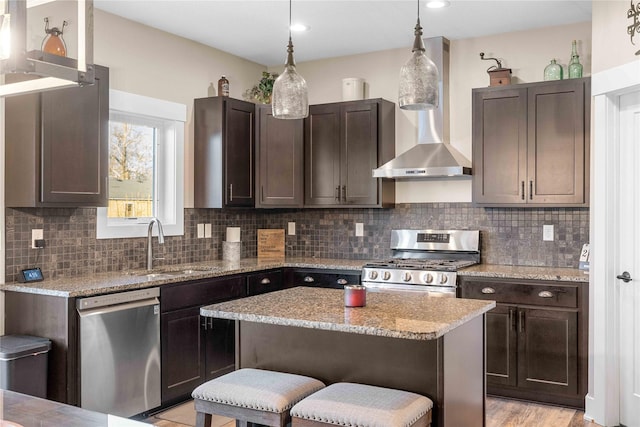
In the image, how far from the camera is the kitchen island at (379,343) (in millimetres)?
2461

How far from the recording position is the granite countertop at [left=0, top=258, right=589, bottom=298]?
3.53 m

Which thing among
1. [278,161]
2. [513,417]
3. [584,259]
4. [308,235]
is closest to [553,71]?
[584,259]

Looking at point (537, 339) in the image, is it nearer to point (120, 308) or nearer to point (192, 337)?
point (192, 337)

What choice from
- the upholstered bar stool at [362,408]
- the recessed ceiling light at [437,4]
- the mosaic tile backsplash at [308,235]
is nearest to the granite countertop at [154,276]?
the mosaic tile backsplash at [308,235]

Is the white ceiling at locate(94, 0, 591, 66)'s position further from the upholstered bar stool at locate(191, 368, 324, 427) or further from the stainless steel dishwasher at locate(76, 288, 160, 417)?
the upholstered bar stool at locate(191, 368, 324, 427)

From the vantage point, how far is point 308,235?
589 centimetres

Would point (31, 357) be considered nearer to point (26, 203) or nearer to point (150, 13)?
point (26, 203)

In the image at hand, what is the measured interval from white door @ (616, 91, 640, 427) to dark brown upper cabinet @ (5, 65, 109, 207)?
10.8 feet

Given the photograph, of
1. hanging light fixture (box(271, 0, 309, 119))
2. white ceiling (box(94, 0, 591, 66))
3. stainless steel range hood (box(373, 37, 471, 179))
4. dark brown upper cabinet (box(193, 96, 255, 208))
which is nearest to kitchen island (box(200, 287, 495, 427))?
hanging light fixture (box(271, 0, 309, 119))

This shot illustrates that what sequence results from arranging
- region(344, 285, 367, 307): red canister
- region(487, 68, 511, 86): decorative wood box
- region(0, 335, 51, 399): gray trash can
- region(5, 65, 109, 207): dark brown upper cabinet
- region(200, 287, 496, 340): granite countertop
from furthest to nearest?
1. region(487, 68, 511, 86): decorative wood box
2. region(5, 65, 109, 207): dark brown upper cabinet
3. region(0, 335, 51, 399): gray trash can
4. region(344, 285, 367, 307): red canister
5. region(200, 287, 496, 340): granite countertop

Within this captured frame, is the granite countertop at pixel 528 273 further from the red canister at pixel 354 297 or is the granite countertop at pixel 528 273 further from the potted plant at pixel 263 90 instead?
the potted plant at pixel 263 90

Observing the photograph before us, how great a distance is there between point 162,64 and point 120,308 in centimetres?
216

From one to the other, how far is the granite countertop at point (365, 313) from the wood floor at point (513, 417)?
4.17 feet

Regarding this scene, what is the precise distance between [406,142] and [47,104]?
117 inches
